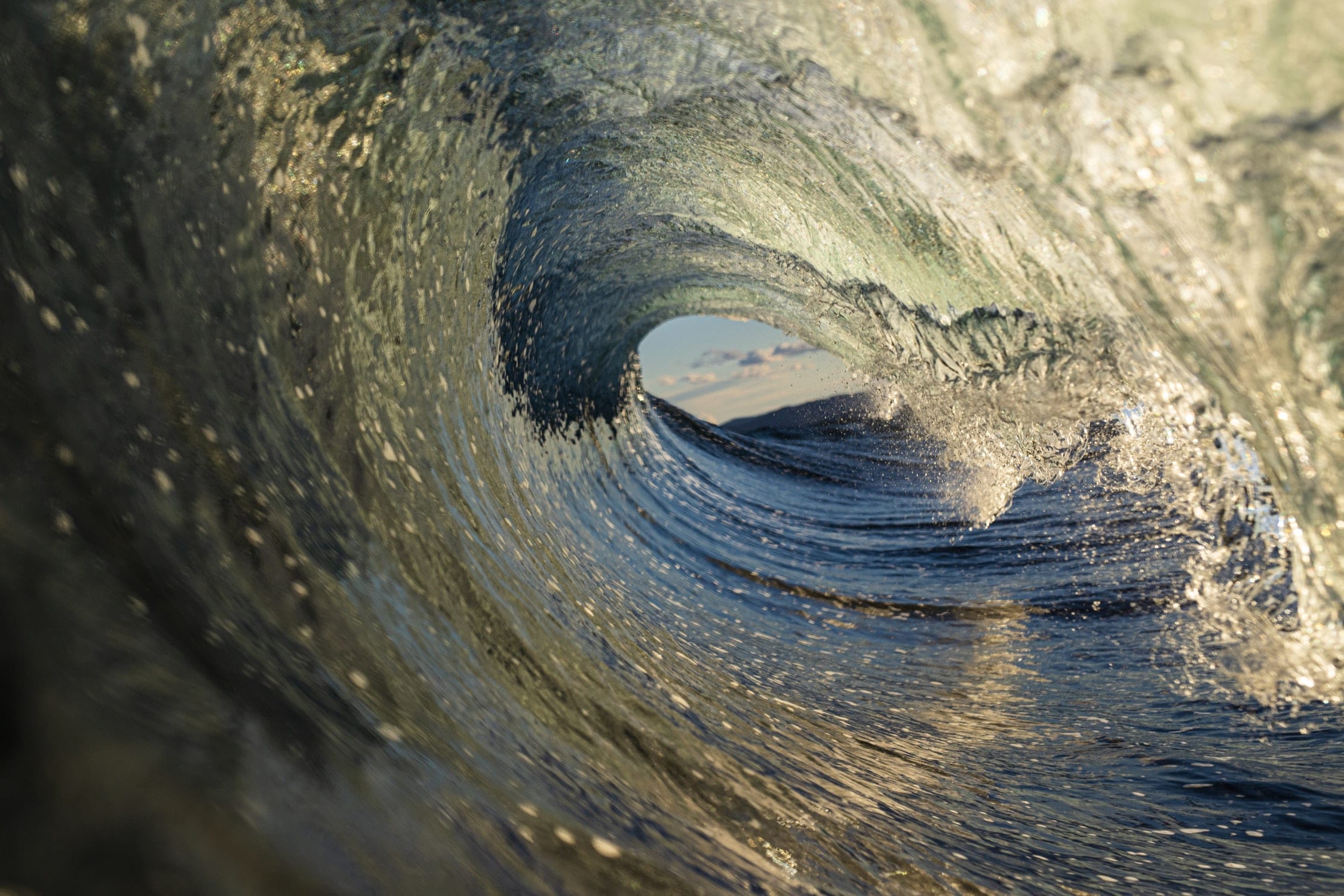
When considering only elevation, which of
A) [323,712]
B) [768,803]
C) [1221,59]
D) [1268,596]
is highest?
[1268,596]

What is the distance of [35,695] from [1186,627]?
3053 millimetres

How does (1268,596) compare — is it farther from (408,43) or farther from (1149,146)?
(408,43)

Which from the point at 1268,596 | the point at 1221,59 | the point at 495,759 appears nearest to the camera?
the point at 1221,59

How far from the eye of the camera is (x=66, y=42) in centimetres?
134

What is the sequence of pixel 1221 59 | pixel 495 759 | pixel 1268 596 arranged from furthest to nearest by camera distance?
pixel 1268 596 < pixel 495 759 < pixel 1221 59

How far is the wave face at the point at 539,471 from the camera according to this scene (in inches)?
41.8

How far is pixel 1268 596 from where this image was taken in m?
2.00

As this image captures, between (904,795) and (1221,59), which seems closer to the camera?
(1221,59)

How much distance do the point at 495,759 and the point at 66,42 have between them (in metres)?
1.29

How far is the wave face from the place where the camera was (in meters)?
1.06

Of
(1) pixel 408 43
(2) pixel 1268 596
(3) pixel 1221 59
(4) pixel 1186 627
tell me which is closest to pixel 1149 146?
(3) pixel 1221 59

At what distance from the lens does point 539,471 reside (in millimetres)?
3613

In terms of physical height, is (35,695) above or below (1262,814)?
below

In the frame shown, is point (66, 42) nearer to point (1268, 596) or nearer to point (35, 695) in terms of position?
point (35, 695)
